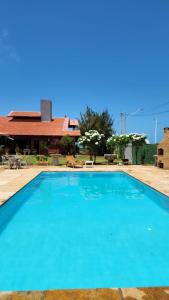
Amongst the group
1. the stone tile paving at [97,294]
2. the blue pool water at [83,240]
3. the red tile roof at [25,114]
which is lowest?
the blue pool water at [83,240]

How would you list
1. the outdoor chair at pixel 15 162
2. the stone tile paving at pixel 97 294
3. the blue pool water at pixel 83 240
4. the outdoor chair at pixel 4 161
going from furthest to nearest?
the outdoor chair at pixel 4 161
the outdoor chair at pixel 15 162
the blue pool water at pixel 83 240
the stone tile paving at pixel 97 294

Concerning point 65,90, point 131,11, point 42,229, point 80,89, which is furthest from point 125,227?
point 80,89

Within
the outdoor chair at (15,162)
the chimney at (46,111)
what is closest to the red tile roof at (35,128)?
the chimney at (46,111)

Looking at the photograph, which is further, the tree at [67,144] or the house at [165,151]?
the tree at [67,144]

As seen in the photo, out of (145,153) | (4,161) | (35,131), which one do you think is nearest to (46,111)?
(35,131)

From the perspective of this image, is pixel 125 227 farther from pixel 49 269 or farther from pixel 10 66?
pixel 10 66

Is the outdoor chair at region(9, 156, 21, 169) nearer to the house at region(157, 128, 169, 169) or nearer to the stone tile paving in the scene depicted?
the house at region(157, 128, 169, 169)

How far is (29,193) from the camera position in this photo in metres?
11.2

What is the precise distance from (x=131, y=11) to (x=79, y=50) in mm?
6880

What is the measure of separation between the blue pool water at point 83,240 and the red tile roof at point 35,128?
20264 millimetres

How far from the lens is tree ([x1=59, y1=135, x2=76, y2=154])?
29484 mm

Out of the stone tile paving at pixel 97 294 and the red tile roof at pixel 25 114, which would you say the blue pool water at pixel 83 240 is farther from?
the red tile roof at pixel 25 114

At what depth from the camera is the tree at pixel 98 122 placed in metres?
36.1

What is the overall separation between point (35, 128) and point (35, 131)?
3.34ft
